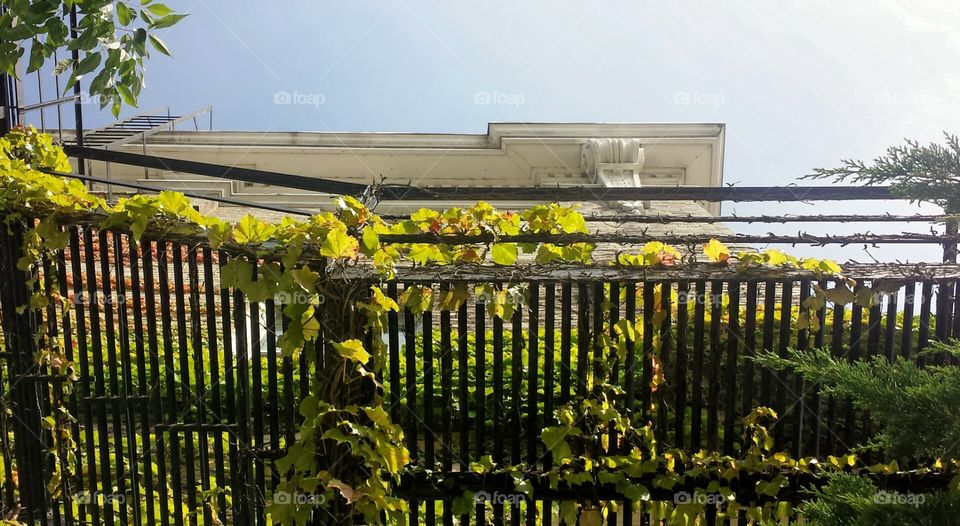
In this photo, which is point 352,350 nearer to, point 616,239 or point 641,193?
point 616,239

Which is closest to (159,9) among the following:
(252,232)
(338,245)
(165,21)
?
(165,21)

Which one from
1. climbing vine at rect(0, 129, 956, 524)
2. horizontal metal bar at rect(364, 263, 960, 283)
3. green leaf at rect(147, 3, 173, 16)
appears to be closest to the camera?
climbing vine at rect(0, 129, 956, 524)

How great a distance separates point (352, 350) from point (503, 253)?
1.05 metres

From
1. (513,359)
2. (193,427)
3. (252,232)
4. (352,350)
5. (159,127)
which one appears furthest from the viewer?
(159,127)

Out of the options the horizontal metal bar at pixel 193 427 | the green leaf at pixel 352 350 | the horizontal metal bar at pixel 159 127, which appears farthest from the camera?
the horizontal metal bar at pixel 159 127

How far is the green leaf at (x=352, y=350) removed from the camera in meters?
3.73

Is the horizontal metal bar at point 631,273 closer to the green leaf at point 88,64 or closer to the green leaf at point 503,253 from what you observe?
the green leaf at point 503,253

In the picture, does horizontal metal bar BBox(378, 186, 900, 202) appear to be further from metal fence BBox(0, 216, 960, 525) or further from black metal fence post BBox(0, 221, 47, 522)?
black metal fence post BBox(0, 221, 47, 522)

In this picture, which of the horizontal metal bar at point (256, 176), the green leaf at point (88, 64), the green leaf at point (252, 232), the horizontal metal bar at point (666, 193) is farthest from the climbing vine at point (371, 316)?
the green leaf at point (88, 64)

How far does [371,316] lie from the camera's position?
→ 12.9ft

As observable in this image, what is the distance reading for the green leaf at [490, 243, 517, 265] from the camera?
13.6ft

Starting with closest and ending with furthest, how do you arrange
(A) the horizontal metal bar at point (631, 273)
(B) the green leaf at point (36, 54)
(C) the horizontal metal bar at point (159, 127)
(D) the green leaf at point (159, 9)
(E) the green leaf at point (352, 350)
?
(E) the green leaf at point (352, 350) → (A) the horizontal metal bar at point (631, 273) → (D) the green leaf at point (159, 9) → (B) the green leaf at point (36, 54) → (C) the horizontal metal bar at point (159, 127)

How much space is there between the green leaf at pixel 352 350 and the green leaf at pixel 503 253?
3.12ft

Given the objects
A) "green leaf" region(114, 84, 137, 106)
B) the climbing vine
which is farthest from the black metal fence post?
"green leaf" region(114, 84, 137, 106)
